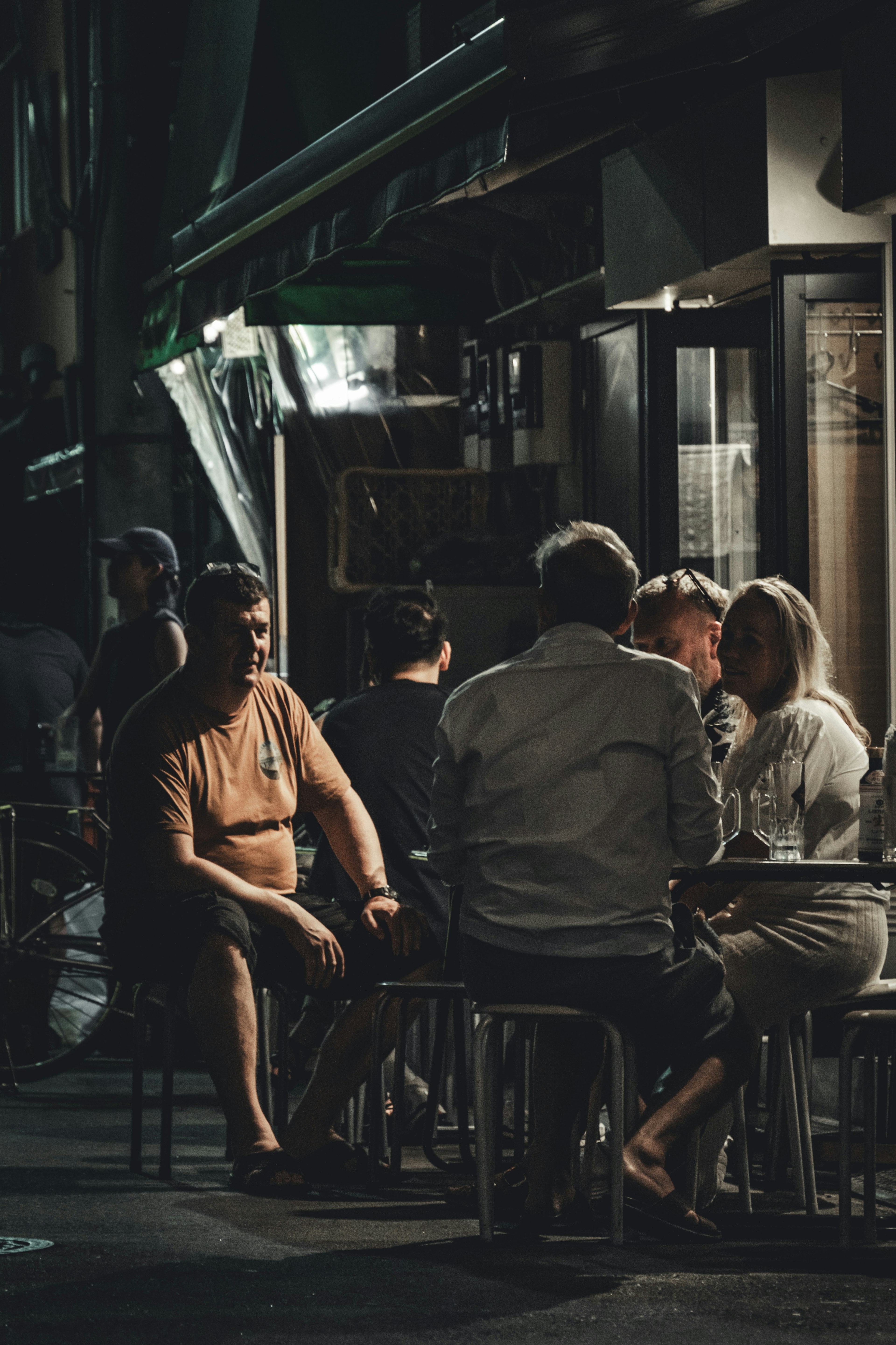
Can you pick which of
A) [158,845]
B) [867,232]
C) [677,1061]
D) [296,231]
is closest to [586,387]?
[296,231]

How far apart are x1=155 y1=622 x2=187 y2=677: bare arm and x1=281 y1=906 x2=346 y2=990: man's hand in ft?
10.6

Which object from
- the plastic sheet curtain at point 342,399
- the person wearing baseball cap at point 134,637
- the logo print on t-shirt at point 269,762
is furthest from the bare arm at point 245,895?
the plastic sheet curtain at point 342,399

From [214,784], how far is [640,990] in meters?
1.85

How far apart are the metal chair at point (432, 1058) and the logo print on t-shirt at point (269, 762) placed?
2.17 feet

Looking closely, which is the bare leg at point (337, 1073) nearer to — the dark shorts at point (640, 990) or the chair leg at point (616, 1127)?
the dark shorts at point (640, 990)

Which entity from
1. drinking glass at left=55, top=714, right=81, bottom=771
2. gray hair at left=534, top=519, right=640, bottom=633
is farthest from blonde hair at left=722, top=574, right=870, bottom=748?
drinking glass at left=55, top=714, right=81, bottom=771

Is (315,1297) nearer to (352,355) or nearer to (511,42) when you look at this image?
(511,42)

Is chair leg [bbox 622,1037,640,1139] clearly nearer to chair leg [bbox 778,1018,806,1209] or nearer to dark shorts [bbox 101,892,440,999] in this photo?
chair leg [bbox 778,1018,806,1209]

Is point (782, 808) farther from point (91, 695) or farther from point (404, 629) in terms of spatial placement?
point (91, 695)

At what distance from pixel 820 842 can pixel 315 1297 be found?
1.95 meters

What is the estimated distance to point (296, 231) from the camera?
9891mm

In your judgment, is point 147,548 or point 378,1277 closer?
point 378,1277

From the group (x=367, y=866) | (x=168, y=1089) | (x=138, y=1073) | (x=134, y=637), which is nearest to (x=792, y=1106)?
(x=367, y=866)

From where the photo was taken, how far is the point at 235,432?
497 inches
